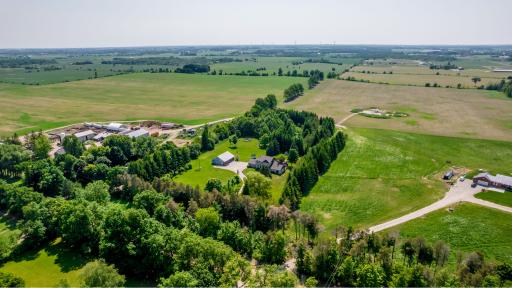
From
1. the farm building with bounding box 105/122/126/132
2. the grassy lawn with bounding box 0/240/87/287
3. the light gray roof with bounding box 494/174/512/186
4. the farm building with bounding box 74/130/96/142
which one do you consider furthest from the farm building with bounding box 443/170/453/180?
the farm building with bounding box 74/130/96/142

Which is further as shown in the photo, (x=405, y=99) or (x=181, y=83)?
(x=181, y=83)

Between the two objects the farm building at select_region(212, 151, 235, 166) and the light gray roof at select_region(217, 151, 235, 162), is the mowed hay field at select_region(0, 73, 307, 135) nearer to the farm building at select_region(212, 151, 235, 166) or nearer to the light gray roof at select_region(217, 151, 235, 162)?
the light gray roof at select_region(217, 151, 235, 162)

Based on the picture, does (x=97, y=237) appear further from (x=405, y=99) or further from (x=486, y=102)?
(x=486, y=102)

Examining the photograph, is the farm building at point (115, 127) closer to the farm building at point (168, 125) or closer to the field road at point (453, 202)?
the farm building at point (168, 125)

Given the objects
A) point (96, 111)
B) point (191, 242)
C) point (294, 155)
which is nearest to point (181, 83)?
point (96, 111)

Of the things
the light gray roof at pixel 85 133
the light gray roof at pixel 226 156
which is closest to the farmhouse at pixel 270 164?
the light gray roof at pixel 226 156

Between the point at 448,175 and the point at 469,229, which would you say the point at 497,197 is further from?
the point at 469,229

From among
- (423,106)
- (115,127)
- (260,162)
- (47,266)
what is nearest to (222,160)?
(260,162)

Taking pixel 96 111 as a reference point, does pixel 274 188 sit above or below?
below
